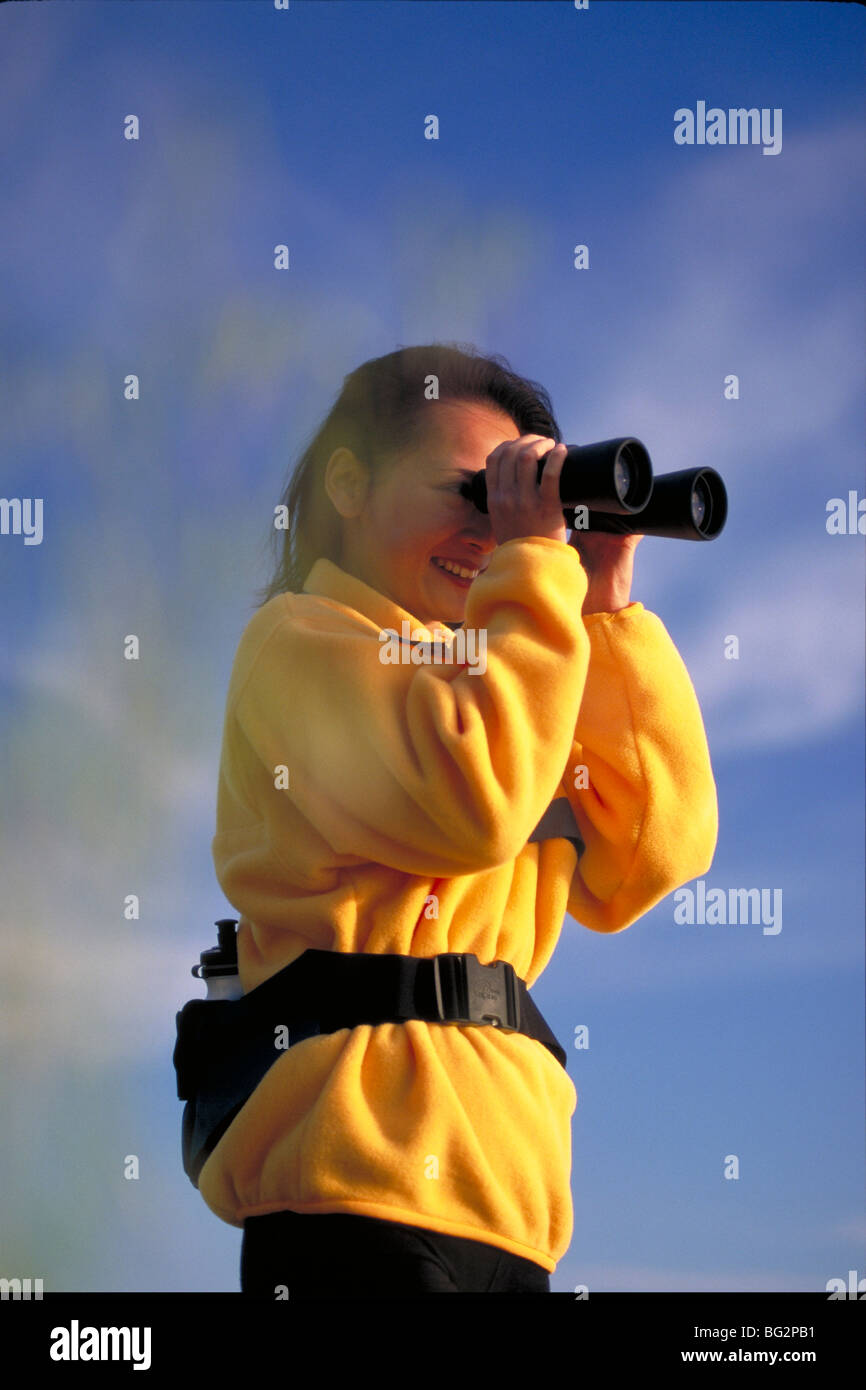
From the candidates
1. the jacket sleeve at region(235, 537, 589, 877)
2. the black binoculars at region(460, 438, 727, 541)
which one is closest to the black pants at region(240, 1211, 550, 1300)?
the jacket sleeve at region(235, 537, 589, 877)

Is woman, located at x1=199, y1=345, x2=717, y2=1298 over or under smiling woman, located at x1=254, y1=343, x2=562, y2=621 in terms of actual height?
under

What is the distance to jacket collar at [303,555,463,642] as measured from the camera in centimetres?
135

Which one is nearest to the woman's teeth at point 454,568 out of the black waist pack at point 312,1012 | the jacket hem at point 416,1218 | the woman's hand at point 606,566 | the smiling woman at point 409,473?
the smiling woman at point 409,473

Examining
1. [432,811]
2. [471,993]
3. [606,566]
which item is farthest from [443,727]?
[606,566]

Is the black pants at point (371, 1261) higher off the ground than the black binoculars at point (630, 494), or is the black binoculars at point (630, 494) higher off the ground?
the black binoculars at point (630, 494)

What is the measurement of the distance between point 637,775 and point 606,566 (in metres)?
0.21

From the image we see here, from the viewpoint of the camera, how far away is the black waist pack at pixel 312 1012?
1186 mm

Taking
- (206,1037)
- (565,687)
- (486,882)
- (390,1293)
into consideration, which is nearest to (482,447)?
(565,687)

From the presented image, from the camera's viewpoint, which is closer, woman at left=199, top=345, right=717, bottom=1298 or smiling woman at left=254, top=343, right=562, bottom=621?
woman at left=199, top=345, right=717, bottom=1298

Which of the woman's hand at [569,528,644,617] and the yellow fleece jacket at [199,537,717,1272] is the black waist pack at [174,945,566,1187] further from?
the woman's hand at [569,528,644,617]

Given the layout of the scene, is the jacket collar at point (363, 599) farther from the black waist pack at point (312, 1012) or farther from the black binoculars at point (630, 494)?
the black waist pack at point (312, 1012)

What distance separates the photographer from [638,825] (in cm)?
135
